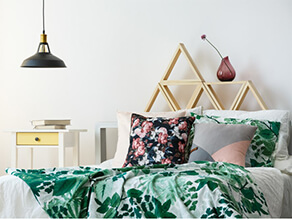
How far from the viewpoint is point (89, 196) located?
7.39ft

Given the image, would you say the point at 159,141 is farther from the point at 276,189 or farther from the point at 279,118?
the point at 279,118

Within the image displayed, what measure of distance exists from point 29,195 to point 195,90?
2.04 meters

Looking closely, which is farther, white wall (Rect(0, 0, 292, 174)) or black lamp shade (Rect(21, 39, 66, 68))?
white wall (Rect(0, 0, 292, 174))

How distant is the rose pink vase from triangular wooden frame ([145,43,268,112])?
0.05 meters

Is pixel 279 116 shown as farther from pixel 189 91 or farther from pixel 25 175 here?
pixel 25 175

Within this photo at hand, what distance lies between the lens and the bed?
7.09 feet

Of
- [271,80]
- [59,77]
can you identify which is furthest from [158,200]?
[59,77]

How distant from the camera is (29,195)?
2.29m

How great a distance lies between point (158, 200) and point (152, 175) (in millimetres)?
224

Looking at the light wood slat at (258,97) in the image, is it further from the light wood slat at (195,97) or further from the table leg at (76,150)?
the table leg at (76,150)

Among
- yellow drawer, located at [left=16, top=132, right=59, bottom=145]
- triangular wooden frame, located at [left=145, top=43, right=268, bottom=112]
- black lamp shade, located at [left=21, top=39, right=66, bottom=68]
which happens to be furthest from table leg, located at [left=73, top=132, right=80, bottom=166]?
black lamp shade, located at [left=21, top=39, right=66, bottom=68]

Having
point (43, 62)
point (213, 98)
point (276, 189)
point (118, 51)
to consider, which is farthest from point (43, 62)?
point (276, 189)

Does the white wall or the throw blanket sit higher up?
the white wall

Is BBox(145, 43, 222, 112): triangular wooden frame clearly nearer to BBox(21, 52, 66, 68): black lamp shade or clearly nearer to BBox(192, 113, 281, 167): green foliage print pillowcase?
BBox(192, 113, 281, 167): green foliage print pillowcase
